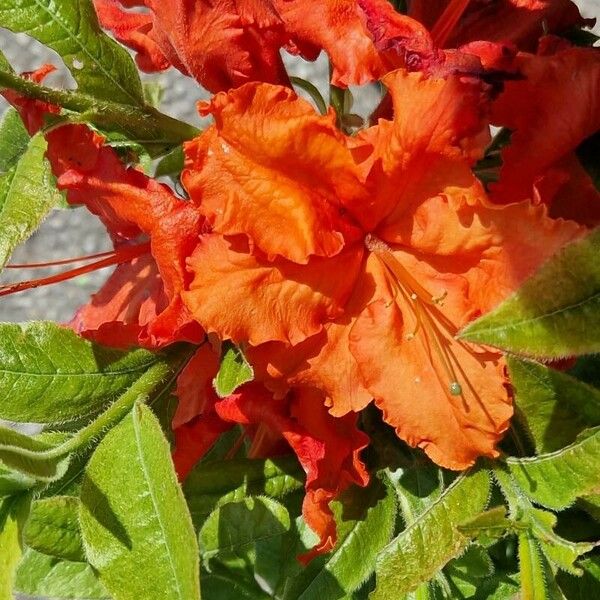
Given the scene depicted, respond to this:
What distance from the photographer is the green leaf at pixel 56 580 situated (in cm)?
73

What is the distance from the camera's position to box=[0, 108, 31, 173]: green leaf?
2.19 feet

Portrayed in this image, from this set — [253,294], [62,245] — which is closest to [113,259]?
[253,294]

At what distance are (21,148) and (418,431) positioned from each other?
35 cm

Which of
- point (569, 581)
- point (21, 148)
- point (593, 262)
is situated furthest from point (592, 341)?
point (21, 148)

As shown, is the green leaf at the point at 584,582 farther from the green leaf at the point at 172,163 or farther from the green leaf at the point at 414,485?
the green leaf at the point at 172,163

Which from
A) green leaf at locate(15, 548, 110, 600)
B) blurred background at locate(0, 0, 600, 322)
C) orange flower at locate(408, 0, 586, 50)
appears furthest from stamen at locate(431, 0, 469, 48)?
blurred background at locate(0, 0, 600, 322)

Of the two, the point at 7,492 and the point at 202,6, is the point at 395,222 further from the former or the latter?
the point at 7,492

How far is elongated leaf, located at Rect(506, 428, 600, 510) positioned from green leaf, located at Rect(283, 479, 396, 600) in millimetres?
123

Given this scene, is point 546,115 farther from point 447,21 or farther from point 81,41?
point 81,41

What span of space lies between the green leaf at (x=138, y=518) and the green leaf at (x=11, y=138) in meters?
0.23

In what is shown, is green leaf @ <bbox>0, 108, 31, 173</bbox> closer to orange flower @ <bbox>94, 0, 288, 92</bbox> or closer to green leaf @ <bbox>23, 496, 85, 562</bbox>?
orange flower @ <bbox>94, 0, 288, 92</bbox>

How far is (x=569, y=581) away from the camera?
0.63 m

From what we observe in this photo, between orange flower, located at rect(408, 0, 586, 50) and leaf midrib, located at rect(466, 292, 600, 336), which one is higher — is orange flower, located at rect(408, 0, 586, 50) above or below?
above

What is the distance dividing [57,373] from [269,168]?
0.21 m
